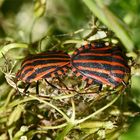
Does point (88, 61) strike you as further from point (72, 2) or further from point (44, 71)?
point (72, 2)

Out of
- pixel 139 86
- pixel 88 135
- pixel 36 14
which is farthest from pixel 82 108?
pixel 36 14

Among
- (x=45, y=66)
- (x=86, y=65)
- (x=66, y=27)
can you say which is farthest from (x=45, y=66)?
(x=66, y=27)

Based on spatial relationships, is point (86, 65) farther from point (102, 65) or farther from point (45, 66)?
point (45, 66)

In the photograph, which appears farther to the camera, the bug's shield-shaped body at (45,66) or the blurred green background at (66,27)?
the bug's shield-shaped body at (45,66)

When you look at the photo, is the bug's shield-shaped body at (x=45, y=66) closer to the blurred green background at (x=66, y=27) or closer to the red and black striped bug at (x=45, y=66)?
the red and black striped bug at (x=45, y=66)

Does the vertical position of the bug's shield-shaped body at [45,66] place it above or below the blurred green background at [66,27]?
below

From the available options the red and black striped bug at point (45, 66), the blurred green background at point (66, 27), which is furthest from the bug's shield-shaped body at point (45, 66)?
the blurred green background at point (66, 27)

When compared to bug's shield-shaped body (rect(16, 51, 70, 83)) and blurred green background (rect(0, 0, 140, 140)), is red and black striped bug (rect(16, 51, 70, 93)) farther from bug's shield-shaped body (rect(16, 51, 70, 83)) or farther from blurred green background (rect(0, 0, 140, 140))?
blurred green background (rect(0, 0, 140, 140))
